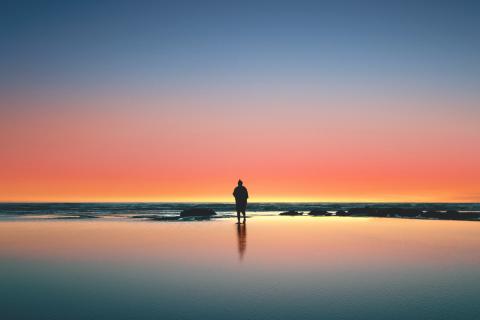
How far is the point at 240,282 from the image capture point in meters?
8.29

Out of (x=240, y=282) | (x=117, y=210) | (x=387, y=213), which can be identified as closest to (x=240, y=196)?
(x=387, y=213)

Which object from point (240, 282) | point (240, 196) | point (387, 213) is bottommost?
point (240, 282)

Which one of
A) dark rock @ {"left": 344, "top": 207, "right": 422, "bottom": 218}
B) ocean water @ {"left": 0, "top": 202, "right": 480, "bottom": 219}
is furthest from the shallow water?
ocean water @ {"left": 0, "top": 202, "right": 480, "bottom": 219}

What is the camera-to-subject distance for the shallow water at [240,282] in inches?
247

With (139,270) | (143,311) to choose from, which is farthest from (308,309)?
(139,270)

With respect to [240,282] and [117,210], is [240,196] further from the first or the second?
[117,210]

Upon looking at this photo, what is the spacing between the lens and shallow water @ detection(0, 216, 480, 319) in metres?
6.29

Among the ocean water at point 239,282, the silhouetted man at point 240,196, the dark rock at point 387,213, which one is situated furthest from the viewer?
the dark rock at point 387,213

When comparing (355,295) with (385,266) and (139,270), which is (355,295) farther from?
(139,270)

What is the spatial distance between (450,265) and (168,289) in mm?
6965

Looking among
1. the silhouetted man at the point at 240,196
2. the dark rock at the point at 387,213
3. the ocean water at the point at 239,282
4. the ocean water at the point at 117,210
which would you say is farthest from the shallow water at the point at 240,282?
the ocean water at the point at 117,210

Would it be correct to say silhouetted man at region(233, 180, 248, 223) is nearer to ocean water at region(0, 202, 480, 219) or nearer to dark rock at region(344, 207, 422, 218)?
ocean water at region(0, 202, 480, 219)

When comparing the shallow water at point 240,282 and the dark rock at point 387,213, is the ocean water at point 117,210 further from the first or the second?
the shallow water at point 240,282

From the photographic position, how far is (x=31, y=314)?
20.0 ft
